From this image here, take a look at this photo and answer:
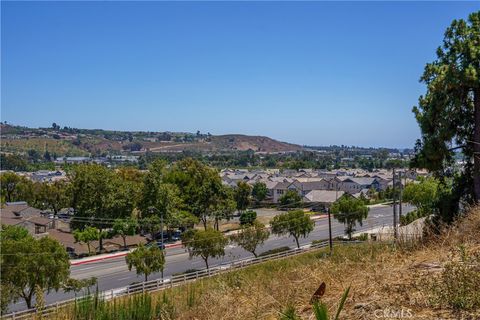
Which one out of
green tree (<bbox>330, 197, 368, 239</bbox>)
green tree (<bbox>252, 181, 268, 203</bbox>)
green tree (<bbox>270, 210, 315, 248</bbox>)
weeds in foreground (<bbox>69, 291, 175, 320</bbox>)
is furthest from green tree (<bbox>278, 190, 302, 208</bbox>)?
weeds in foreground (<bbox>69, 291, 175, 320</bbox>)

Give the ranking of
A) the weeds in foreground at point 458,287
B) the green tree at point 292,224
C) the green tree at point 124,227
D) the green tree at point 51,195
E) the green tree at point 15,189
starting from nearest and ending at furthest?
1. the weeds in foreground at point 458,287
2. the green tree at point 292,224
3. the green tree at point 124,227
4. the green tree at point 51,195
5. the green tree at point 15,189

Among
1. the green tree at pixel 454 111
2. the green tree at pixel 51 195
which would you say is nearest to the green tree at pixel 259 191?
the green tree at pixel 51 195

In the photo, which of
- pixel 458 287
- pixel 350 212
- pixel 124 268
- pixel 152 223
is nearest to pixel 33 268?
pixel 124 268

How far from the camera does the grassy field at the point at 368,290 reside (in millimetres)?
4094

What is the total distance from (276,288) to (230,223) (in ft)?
171

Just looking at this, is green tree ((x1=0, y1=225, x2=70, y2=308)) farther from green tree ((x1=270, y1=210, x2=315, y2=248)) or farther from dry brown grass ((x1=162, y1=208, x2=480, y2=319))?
green tree ((x1=270, y1=210, x2=315, y2=248))

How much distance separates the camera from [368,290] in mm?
4723

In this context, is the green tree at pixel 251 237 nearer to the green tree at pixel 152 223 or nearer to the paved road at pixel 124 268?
the paved road at pixel 124 268

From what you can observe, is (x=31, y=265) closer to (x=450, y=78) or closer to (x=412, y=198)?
(x=450, y=78)

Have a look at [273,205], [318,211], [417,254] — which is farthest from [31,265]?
[273,205]

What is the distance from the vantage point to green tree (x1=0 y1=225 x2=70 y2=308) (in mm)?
18984

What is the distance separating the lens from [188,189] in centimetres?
4850

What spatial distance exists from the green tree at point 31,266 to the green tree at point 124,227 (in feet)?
65.7

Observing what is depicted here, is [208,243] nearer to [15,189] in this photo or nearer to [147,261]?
[147,261]
